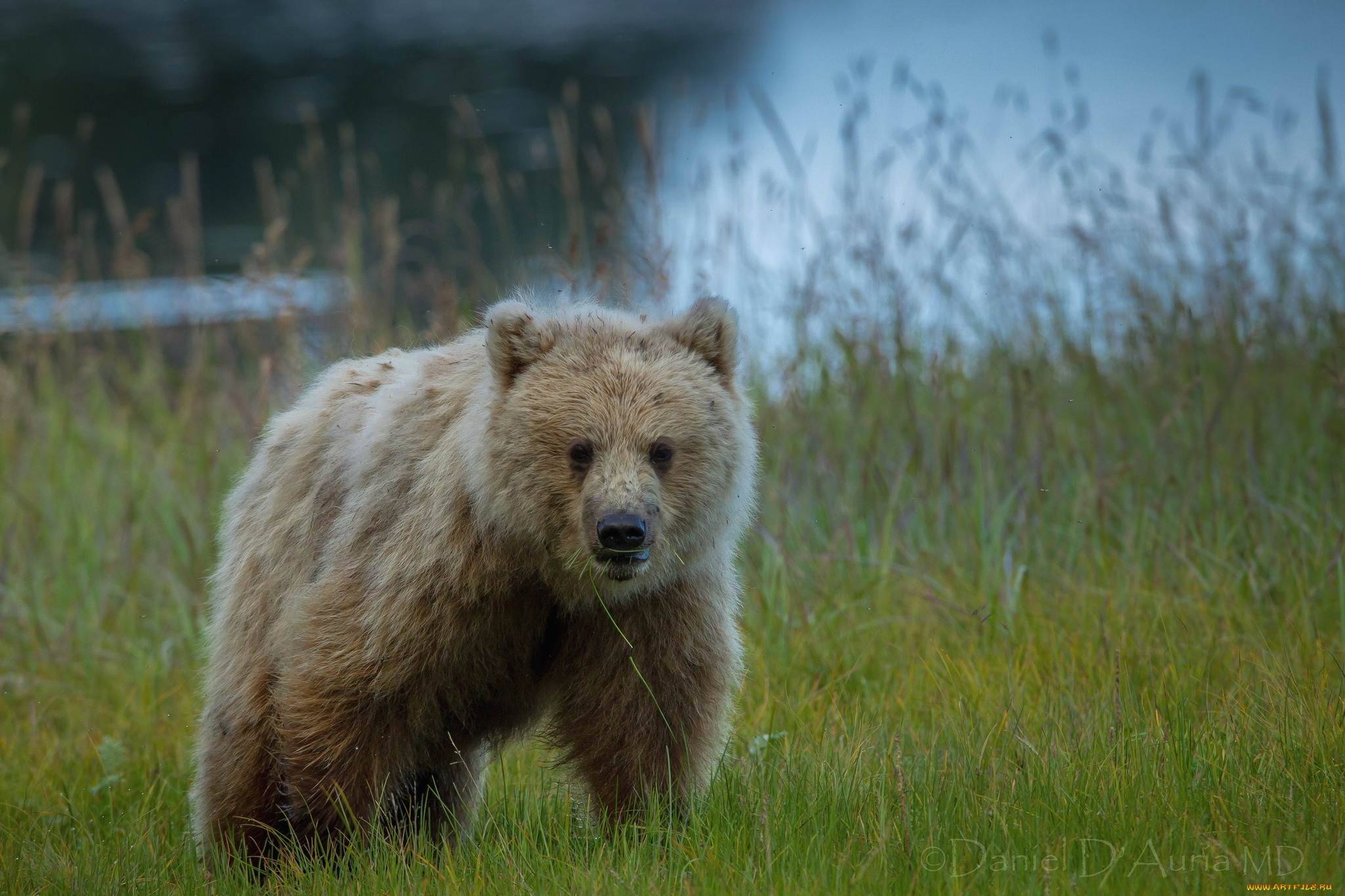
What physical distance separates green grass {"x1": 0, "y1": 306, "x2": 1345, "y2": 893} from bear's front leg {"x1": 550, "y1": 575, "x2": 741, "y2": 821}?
0.45 feet

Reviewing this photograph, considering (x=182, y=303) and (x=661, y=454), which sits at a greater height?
(x=182, y=303)

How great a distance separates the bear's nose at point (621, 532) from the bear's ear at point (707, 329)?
28.7 inches

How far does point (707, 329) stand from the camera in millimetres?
3699

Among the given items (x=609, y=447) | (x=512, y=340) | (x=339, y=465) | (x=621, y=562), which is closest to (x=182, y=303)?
(x=339, y=465)

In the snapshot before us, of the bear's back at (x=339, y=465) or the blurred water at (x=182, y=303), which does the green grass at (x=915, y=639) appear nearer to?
the blurred water at (x=182, y=303)

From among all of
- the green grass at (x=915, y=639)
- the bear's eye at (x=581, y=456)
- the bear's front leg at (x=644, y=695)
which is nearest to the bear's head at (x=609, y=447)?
the bear's eye at (x=581, y=456)

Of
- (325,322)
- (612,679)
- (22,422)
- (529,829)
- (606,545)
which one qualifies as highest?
(325,322)

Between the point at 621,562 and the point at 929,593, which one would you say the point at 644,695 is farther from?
the point at 929,593

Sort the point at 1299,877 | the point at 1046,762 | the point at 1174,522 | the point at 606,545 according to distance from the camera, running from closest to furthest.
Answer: the point at 1299,877
the point at 606,545
the point at 1046,762
the point at 1174,522

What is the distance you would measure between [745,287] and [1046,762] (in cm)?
420

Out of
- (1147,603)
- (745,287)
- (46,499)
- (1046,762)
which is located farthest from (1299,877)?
(46,499)

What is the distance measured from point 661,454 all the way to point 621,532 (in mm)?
370

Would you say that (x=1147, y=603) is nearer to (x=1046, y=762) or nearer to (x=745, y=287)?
(x=1046, y=762)

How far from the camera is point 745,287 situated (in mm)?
7273
